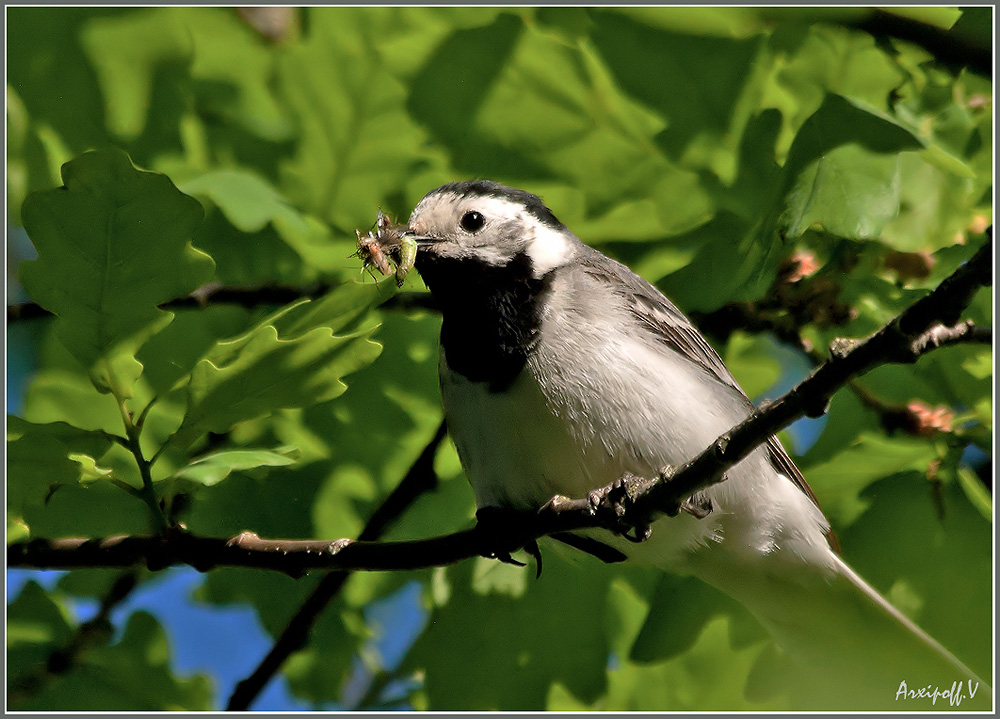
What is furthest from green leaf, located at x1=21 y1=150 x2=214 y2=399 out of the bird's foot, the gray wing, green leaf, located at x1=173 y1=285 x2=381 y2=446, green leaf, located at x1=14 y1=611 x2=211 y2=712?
the gray wing

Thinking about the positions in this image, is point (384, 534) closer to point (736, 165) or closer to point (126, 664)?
point (126, 664)

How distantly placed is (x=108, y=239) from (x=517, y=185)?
152 centimetres

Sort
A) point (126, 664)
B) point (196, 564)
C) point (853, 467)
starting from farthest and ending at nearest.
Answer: point (126, 664) < point (853, 467) < point (196, 564)

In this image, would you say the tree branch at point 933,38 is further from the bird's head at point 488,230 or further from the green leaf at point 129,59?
the green leaf at point 129,59

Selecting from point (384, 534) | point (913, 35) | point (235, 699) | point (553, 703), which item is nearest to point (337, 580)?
point (384, 534)

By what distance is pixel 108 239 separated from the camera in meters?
2.17

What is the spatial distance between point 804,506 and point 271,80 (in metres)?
2.44

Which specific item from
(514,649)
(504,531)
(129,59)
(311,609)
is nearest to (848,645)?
(514,649)

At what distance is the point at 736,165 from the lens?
3047 millimetres

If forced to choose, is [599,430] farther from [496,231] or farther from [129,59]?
[129,59]

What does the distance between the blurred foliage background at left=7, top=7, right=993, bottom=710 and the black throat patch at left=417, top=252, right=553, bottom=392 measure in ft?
0.65

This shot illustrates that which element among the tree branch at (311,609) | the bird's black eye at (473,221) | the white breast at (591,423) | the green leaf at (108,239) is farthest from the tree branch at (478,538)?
the bird's black eye at (473,221)

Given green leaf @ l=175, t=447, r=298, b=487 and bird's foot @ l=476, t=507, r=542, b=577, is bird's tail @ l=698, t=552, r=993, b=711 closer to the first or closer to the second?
bird's foot @ l=476, t=507, r=542, b=577

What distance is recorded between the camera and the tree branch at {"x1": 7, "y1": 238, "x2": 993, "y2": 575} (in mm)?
1796
